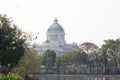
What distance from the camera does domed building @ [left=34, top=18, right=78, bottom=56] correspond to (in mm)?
162125

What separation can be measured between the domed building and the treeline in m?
45.1

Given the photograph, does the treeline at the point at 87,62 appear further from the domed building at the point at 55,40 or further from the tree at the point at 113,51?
the domed building at the point at 55,40

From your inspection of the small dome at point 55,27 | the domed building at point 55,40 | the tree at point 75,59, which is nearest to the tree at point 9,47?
the tree at point 75,59

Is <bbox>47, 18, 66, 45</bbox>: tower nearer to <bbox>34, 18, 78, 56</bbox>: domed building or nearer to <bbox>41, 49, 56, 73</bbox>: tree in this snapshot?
<bbox>34, 18, 78, 56</bbox>: domed building

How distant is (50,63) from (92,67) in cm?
997

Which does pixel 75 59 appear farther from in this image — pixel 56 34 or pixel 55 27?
pixel 56 34

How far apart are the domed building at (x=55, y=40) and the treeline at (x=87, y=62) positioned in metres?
45.1

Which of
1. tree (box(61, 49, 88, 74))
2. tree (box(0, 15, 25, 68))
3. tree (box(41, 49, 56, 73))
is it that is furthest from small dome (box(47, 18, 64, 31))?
tree (box(0, 15, 25, 68))

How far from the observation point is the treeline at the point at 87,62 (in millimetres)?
101906

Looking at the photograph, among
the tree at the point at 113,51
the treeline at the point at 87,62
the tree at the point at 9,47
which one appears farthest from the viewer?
the treeline at the point at 87,62

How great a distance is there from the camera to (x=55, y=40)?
544 ft

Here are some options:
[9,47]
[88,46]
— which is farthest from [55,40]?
[9,47]

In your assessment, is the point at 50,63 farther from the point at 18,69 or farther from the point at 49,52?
the point at 18,69

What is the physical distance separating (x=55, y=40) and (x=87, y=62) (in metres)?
56.5
